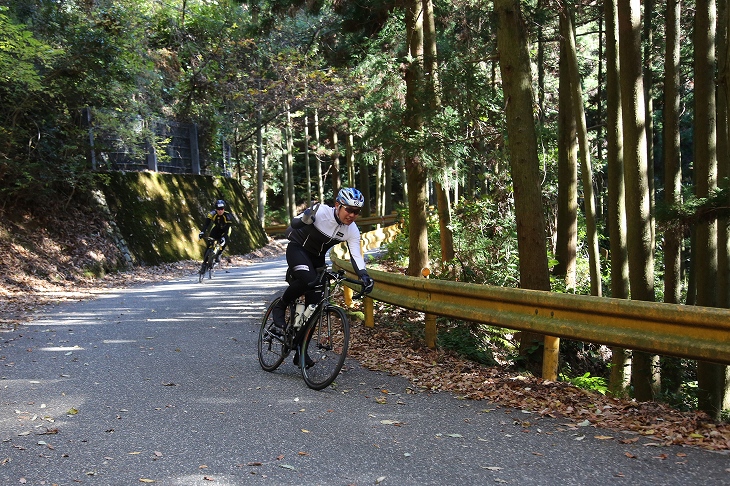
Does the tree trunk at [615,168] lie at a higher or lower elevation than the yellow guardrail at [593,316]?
higher

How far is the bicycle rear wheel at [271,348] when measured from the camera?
315 inches

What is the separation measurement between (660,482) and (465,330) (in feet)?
24.0

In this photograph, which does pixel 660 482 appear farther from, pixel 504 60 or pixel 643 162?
pixel 643 162

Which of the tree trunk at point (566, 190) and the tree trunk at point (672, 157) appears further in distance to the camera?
the tree trunk at point (566, 190)

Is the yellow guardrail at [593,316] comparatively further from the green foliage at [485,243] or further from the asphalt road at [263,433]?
the green foliage at [485,243]

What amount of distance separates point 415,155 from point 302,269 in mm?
5821

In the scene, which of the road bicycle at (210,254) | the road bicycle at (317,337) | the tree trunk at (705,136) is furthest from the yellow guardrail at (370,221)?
the road bicycle at (317,337)

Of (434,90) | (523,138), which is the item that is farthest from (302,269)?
(434,90)

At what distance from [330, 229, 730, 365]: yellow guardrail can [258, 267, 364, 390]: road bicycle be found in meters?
1.20

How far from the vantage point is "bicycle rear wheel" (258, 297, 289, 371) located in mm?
8008

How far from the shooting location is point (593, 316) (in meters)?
6.23

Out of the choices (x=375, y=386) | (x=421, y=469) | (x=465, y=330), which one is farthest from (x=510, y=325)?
(x=465, y=330)

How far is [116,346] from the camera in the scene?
9555 mm

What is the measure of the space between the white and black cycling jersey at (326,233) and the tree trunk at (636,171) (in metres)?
5.58
